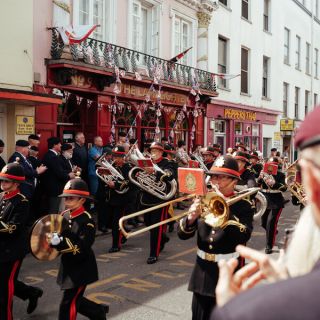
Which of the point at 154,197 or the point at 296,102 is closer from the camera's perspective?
the point at 154,197

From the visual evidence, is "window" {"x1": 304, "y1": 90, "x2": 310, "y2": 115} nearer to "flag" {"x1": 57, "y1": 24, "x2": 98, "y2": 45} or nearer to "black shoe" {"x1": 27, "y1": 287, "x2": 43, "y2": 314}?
"flag" {"x1": 57, "y1": 24, "x2": 98, "y2": 45}

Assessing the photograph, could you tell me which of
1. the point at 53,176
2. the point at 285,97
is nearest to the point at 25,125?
the point at 53,176

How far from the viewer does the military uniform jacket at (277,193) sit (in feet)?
30.2

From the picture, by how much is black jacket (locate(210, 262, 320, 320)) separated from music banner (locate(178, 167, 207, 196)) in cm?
292

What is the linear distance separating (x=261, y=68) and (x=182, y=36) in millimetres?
7774

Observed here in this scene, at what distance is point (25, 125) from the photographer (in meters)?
11.3

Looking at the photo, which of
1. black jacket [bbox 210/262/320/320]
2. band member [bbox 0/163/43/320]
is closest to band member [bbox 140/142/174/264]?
band member [bbox 0/163/43/320]

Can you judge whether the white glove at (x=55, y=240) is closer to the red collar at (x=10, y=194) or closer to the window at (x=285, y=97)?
the red collar at (x=10, y=194)

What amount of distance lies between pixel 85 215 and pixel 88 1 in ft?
34.4

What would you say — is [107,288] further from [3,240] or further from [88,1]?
[88,1]

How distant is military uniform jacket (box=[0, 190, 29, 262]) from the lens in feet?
Result: 16.6

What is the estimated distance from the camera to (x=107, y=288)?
6.44m

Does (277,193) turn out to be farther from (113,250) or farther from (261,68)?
(261,68)

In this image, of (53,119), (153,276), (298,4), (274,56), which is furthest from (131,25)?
(298,4)
